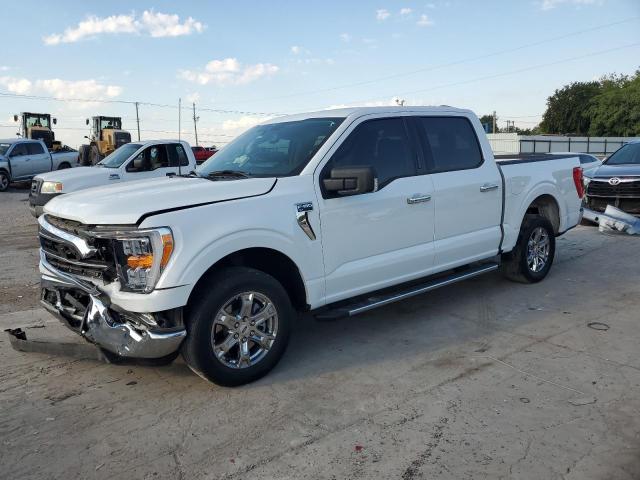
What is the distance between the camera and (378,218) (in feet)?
15.4

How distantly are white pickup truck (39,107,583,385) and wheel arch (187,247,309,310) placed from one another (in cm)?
1

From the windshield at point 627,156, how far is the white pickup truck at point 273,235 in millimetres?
7216

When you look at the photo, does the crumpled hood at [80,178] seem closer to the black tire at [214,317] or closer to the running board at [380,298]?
the running board at [380,298]

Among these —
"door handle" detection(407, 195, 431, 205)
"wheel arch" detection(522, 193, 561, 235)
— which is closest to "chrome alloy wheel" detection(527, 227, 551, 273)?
"wheel arch" detection(522, 193, 561, 235)

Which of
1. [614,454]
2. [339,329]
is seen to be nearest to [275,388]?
[339,329]

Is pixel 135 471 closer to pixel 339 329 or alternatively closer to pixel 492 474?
pixel 492 474

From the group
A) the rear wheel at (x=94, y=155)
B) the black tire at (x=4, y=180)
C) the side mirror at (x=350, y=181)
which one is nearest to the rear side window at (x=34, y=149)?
the black tire at (x=4, y=180)

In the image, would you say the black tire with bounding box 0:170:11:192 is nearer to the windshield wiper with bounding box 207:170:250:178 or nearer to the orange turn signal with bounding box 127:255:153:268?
the windshield wiper with bounding box 207:170:250:178

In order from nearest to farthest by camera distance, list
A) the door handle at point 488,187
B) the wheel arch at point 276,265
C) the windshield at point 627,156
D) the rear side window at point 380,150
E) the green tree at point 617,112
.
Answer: the wheel arch at point 276,265 < the rear side window at point 380,150 < the door handle at point 488,187 < the windshield at point 627,156 < the green tree at point 617,112

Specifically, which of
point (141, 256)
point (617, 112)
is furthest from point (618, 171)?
point (617, 112)

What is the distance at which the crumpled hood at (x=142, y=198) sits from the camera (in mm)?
3652

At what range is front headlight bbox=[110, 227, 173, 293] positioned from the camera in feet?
11.6

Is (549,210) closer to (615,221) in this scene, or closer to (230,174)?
(615,221)

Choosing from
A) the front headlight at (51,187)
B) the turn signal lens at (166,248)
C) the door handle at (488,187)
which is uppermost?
the door handle at (488,187)
